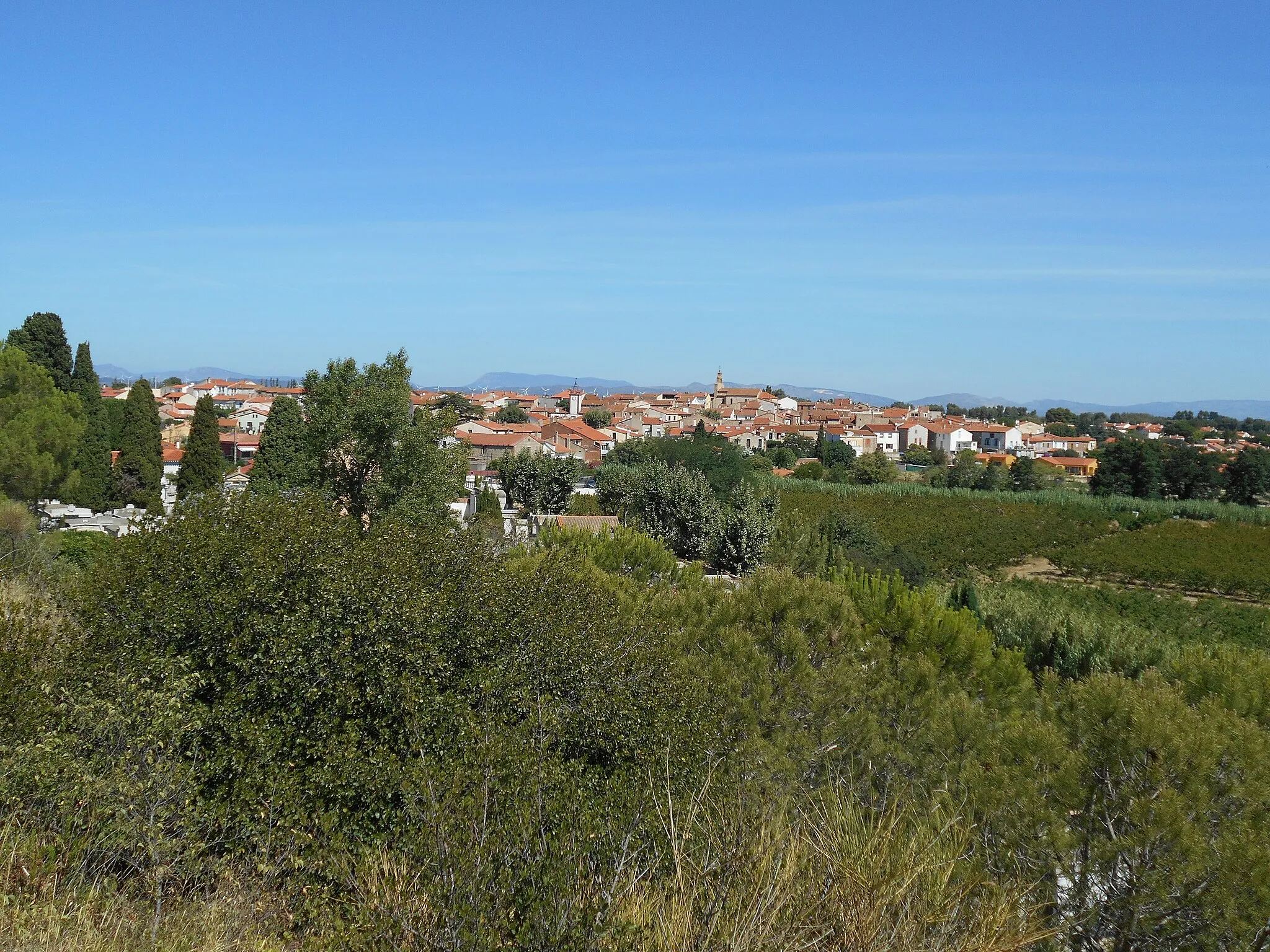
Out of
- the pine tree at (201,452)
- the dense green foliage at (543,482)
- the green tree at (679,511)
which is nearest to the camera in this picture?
the green tree at (679,511)

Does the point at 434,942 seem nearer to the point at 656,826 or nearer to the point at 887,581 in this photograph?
the point at 656,826

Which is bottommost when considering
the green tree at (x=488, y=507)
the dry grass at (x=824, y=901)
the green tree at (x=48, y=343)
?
the green tree at (x=488, y=507)

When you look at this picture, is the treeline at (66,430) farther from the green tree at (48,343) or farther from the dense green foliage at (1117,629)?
the dense green foliage at (1117,629)

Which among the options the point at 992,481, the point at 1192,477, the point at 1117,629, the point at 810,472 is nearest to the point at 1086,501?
the point at 1192,477

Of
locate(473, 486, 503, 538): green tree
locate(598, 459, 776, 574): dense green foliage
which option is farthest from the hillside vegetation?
locate(473, 486, 503, 538): green tree

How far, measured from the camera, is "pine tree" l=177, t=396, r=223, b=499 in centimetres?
3734

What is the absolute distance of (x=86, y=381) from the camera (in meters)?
42.3

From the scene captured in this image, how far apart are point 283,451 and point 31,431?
8282mm

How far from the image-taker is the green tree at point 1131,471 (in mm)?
60156

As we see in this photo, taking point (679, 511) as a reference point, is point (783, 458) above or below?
below

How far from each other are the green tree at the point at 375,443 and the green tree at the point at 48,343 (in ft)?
77.4

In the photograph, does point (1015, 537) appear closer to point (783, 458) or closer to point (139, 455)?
point (139, 455)

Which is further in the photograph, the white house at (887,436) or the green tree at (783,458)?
the white house at (887,436)

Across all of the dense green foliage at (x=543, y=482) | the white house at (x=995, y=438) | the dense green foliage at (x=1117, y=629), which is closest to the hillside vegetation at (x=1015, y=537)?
the dense green foliage at (x=1117, y=629)
